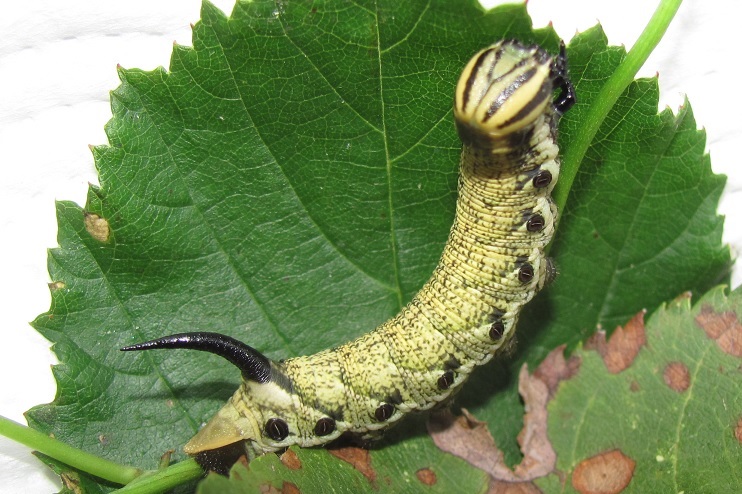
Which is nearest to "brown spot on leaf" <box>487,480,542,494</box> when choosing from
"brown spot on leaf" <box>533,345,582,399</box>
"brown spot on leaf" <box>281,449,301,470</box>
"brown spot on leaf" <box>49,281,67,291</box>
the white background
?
"brown spot on leaf" <box>533,345,582,399</box>

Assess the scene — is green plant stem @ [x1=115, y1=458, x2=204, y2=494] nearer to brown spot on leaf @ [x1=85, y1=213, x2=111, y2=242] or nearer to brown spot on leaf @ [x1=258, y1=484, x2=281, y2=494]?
brown spot on leaf @ [x1=258, y1=484, x2=281, y2=494]

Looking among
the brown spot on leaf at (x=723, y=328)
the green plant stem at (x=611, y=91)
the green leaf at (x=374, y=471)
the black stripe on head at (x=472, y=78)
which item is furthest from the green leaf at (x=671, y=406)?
the black stripe on head at (x=472, y=78)

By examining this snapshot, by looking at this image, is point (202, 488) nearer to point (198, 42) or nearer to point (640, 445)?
point (198, 42)

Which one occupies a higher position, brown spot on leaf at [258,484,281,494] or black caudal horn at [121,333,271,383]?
black caudal horn at [121,333,271,383]

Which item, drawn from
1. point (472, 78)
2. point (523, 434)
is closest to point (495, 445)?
point (523, 434)

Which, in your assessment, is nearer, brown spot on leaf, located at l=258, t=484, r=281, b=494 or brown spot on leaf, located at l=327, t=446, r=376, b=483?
brown spot on leaf, located at l=258, t=484, r=281, b=494

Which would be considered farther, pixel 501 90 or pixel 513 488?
pixel 513 488

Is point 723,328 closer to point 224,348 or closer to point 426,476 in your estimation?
point 426,476
